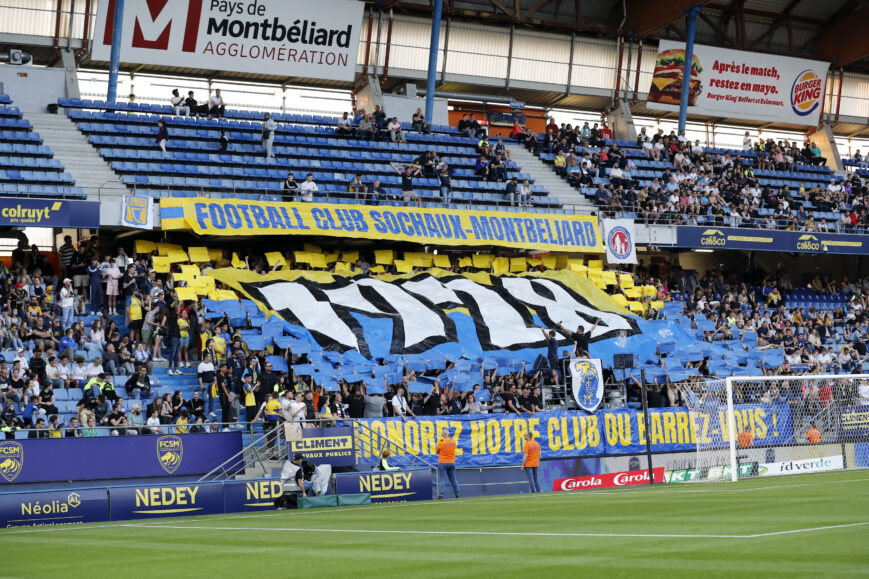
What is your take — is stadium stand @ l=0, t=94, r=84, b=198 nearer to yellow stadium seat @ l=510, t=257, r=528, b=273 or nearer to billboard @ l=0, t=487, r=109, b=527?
billboard @ l=0, t=487, r=109, b=527

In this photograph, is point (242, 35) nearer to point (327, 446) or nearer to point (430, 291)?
point (430, 291)

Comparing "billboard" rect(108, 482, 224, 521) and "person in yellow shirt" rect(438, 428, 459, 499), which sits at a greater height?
"person in yellow shirt" rect(438, 428, 459, 499)

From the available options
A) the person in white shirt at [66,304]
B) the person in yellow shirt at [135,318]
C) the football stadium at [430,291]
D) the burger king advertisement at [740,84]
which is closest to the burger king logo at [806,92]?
the burger king advertisement at [740,84]

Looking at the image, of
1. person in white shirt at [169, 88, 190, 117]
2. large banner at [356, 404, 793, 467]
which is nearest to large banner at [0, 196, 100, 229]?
person in white shirt at [169, 88, 190, 117]

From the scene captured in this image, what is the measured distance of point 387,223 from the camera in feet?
103

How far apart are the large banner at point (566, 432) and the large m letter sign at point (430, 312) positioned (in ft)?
12.3

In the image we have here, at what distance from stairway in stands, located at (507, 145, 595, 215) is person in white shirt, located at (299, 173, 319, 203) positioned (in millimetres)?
8885

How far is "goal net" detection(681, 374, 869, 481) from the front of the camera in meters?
22.5

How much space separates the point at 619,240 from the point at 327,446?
17.2m

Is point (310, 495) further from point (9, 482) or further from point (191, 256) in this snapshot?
point (191, 256)

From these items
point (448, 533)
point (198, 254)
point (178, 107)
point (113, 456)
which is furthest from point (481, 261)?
point (448, 533)

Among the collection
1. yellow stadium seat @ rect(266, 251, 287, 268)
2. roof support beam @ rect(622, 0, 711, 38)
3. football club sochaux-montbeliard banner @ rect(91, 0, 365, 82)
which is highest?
roof support beam @ rect(622, 0, 711, 38)

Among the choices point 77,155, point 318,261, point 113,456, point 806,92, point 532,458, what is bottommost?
point 113,456

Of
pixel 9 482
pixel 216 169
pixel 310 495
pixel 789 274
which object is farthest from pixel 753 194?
pixel 9 482
